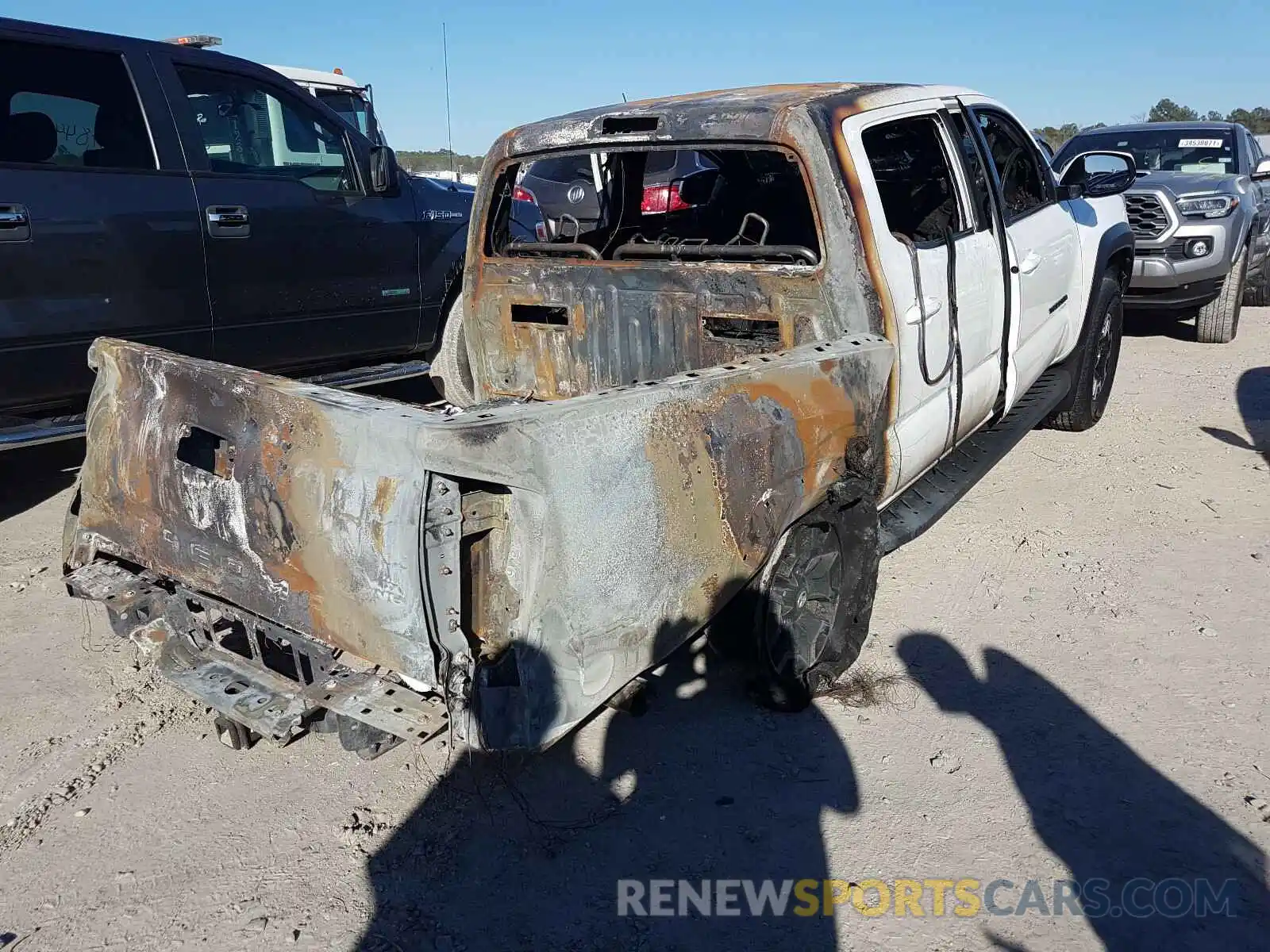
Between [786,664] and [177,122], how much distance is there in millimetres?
3915

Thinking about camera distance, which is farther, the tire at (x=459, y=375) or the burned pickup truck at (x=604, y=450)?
the tire at (x=459, y=375)

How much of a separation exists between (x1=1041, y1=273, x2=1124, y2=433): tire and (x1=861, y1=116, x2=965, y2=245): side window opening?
1.37 metres

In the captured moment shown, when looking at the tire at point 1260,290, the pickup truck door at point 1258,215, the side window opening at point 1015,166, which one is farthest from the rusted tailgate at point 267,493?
the tire at point 1260,290

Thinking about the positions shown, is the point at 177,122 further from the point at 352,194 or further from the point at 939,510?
the point at 939,510

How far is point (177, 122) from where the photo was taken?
187 inches

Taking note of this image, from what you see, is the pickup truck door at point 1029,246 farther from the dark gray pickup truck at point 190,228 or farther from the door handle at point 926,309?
the dark gray pickup truck at point 190,228

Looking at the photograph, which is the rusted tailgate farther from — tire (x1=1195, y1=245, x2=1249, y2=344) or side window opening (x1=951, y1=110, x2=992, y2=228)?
tire (x1=1195, y1=245, x2=1249, y2=344)

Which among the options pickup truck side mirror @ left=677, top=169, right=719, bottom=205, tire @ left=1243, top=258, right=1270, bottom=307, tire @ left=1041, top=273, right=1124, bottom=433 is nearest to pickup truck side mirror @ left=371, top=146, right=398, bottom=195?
pickup truck side mirror @ left=677, top=169, right=719, bottom=205

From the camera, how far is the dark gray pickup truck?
4234 millimetres

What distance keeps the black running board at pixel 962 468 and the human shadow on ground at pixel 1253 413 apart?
140cm

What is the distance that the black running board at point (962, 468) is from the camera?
11.7 ft

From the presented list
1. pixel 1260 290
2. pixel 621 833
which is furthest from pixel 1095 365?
pixel 1260 290

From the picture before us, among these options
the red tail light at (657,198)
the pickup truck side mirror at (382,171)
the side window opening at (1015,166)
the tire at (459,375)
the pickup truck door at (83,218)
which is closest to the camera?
the tire at (459,375)

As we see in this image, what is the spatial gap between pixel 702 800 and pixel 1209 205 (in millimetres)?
7670
